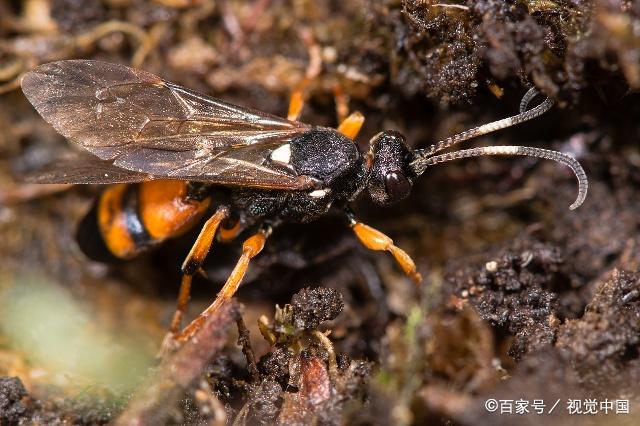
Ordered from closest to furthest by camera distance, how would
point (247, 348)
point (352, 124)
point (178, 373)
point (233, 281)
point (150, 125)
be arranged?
point (178, 373), point (247, 348), point (233, 281), point (150, 125), point (352, 124)

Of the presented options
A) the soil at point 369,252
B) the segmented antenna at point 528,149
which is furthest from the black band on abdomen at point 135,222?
the segmented antenna at point 528,149

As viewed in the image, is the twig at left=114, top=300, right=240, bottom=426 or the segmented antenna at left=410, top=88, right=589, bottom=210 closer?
the twig at left=114, top=300, right=240, bottom=426

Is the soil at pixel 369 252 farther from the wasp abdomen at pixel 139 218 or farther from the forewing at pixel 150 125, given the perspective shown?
the forewing at pixel 150 125

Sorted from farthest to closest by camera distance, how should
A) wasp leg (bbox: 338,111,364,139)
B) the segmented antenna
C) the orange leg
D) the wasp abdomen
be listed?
the orange leg
wasp leg (bbox: 338,111,364,139)
the wasp abdomen
the segmented antenna

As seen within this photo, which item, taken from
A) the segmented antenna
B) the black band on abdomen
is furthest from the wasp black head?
the black band on abdomen

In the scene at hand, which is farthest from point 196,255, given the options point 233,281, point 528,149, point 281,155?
point 528,149

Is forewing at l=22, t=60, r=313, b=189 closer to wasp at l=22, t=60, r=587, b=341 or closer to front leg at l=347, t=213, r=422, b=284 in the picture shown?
wasp at l=22, t=60, r=587, b=341

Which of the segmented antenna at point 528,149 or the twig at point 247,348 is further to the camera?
the segmented antenna at point 528,149

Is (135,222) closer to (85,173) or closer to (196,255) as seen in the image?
(85,173)
